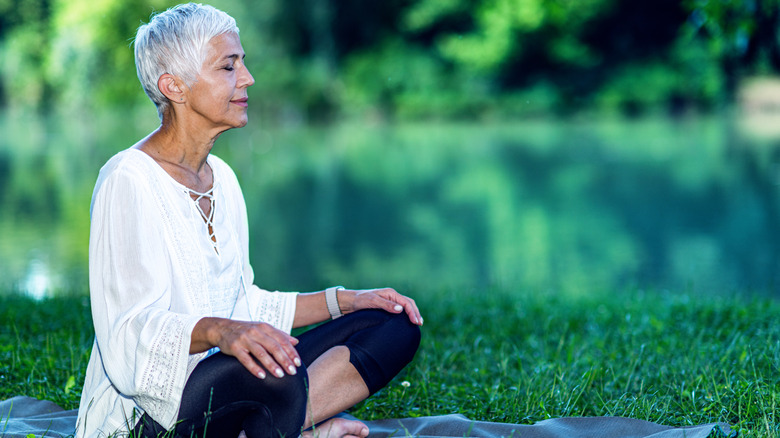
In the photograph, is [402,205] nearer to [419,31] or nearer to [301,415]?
[301,415]

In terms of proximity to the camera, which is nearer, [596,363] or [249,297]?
[249,297]

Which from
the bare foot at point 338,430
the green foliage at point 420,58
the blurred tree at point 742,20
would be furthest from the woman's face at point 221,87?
the green foliage at point 420,58

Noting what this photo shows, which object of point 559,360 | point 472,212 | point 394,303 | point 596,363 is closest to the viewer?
point 394,303

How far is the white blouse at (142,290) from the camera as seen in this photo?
211 centimetres

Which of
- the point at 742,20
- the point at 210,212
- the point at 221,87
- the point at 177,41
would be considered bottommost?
the point at 210,212

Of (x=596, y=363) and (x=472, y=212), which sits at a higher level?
(x=596, y=363)

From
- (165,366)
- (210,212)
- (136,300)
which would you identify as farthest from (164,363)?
(210,212)

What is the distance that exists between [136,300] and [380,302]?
751 mm

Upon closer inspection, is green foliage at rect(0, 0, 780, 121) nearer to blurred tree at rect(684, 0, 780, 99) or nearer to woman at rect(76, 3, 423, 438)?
blurred tree at rect(684, 0, 780, 99)

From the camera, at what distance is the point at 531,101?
31594mm

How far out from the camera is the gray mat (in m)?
2.57

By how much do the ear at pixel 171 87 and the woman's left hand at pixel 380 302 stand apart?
781mm

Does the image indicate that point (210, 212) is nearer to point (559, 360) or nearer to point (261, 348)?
point (261, 348)

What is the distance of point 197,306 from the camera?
7.48 feet
